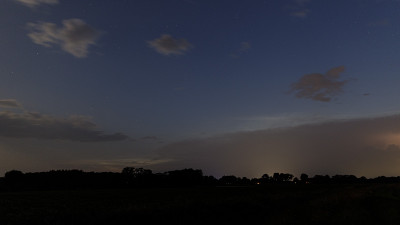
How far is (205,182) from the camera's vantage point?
6796 inches

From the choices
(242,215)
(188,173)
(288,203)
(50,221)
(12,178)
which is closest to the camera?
(50,221)

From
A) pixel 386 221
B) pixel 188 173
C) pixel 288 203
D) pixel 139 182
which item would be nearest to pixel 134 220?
pixel 386 221

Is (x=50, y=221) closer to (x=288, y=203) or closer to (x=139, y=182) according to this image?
(x=288, y=203)

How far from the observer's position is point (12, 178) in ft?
434

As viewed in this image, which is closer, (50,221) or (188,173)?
(50,221)

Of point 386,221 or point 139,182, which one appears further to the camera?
point 139,182

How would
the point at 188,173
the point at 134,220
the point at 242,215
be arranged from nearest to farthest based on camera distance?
the point at 134,220 → the point at 242,215 → the point at 188,173

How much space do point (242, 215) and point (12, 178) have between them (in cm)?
12845

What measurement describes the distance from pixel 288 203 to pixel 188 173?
132522mm

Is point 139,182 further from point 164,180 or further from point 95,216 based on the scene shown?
point 95,216

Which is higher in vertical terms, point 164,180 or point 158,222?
point 164,180

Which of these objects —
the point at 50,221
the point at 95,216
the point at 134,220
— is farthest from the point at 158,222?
the point at 50,221

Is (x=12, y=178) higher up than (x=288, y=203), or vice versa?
(x=12, y=178)

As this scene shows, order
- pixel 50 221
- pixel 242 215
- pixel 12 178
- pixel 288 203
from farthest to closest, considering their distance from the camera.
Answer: pixel 12 178 → pixel 288 203 → pixel 242 215 → pixel 50 221
